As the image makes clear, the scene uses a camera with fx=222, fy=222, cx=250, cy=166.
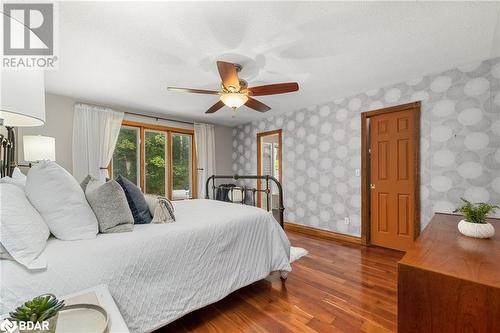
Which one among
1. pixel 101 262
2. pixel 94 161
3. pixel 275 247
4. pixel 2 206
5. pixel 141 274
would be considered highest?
pixel 94 161

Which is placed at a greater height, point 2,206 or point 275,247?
point 2,206

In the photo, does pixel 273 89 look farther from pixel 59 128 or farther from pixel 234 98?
pixel 59 128

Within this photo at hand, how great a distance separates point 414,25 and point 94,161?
14.8ft

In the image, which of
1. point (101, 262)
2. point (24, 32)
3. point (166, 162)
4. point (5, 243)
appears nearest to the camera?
point (24, 32)

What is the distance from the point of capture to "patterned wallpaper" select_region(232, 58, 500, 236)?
2477 millimetres

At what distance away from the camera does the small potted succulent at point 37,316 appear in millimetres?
642

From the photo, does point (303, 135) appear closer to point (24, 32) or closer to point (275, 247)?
point (275, 247)

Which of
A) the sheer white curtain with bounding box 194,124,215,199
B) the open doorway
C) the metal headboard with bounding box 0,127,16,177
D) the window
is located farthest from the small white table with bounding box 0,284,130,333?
the open doorway

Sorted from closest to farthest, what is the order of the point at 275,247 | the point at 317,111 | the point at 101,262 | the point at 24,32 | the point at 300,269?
the point at 24,32 → the point at 101,262 → the point at 275,247 → the point at 300,269 → the point at 317,111

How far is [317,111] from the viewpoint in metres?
3.99

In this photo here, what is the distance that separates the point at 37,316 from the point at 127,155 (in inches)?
159

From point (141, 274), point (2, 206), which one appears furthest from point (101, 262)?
point (2, 206)

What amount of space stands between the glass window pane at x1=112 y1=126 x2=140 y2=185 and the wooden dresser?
441 centimetres

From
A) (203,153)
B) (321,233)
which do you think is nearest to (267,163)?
(203,153)
